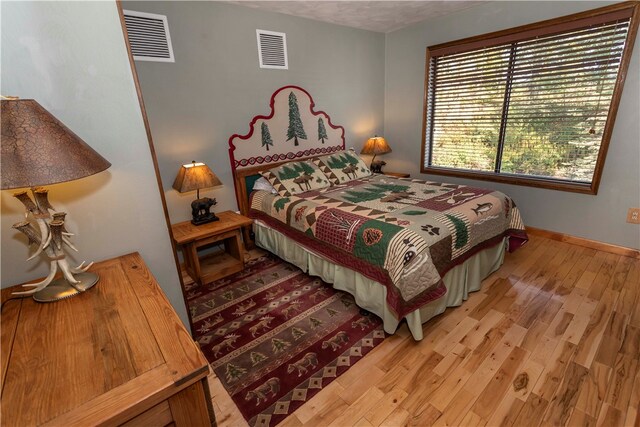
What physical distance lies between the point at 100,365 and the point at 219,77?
2.69m

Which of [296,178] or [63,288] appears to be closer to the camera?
[63,288]

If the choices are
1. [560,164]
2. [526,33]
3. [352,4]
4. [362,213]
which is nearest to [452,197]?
[362,213]

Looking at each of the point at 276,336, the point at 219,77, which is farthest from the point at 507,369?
the point at 219,77

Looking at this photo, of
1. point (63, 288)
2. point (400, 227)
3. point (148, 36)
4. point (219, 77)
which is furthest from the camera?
point (219, 77)

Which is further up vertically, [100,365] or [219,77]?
[219,77]

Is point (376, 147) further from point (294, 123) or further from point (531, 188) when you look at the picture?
point (531, 188)

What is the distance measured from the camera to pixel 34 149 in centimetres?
81

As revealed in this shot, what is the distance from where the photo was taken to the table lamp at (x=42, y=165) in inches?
30.9

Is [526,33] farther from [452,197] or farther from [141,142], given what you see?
[141,142]

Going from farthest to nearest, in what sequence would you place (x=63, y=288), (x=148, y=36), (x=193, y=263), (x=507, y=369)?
(x=193, y=263) < (x=148, y=36) < (x=507, y=369) < (x=63, y=288)

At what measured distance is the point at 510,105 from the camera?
3078 mm

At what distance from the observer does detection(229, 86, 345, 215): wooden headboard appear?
10.1 ft

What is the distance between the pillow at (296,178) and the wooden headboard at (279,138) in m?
0.22

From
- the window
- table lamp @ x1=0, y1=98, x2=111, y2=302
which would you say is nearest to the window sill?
the window
